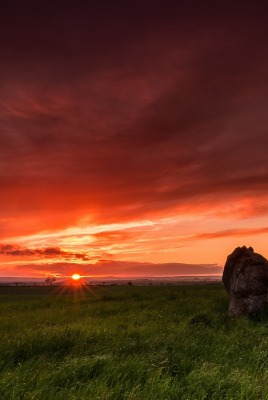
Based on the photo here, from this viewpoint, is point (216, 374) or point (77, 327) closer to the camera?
point (216, 374)

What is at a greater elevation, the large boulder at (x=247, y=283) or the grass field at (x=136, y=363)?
the large boulder at (x=247, y=283)

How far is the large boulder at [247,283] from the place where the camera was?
995 inches

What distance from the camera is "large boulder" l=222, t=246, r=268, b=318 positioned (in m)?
25.3

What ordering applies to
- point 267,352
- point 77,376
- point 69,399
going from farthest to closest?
point 267,352 → point 77,376 → point 69,399

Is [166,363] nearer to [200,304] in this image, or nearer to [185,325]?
[185,325]

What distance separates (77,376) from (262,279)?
1880cm

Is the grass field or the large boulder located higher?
the large boulder

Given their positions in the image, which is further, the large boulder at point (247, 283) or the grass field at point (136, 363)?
the large boulder at point (247, 283)

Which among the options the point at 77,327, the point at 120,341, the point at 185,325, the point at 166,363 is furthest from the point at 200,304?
the point at 166,363

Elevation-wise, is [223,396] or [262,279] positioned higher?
[262,279]

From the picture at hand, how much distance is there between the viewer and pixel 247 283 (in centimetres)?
2661

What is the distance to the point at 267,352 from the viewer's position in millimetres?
14148

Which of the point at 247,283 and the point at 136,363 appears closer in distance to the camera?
the point at 136,363

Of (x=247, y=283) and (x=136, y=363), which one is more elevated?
(x=247, y=283)
